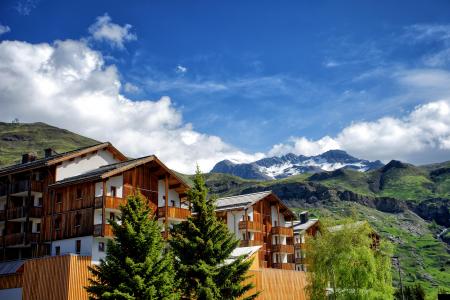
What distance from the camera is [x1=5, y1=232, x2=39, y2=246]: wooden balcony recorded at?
55.4m

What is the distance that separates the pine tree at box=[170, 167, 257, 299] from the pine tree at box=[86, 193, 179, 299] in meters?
2.94

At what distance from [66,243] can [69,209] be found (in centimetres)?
352

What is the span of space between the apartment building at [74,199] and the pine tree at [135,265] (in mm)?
16014

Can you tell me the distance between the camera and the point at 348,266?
4875 centimetres

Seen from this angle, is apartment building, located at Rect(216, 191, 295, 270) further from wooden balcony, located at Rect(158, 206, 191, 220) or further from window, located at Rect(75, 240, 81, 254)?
window, located at Rect(75, 240, 81, 254)

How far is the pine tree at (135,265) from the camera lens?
3278 centimetres

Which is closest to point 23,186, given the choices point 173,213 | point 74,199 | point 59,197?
point 59,197

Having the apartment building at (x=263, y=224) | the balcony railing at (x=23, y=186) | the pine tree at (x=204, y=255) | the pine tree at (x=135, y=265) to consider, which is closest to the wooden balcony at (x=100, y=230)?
the balcony railing at (x=23, y=186)

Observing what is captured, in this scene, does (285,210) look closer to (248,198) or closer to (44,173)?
(248,198)

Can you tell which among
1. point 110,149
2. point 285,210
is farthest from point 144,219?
point 285,210

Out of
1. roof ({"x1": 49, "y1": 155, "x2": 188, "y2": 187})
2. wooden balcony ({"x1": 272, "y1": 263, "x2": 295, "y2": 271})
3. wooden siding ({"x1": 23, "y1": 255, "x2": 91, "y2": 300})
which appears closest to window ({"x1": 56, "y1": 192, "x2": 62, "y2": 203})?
roof ({"x1": 49, "y1": 155, "x2": 188, "y2": 187})

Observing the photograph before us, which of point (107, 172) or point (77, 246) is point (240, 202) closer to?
point (107, 172)

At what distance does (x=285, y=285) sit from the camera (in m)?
53.1

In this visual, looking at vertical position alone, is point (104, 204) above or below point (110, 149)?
below
